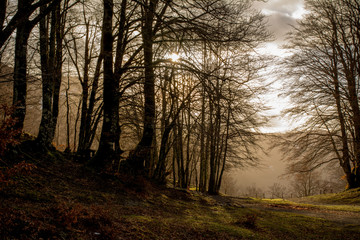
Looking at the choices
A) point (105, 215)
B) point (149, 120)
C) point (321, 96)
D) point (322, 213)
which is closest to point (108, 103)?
point (149, 120)

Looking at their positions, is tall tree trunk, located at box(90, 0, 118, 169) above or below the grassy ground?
above

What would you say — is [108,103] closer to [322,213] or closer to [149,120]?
[149,120]

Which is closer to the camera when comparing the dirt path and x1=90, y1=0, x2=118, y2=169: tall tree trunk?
x1=90, y1=0, x2=118, y2=169: tall tree trunk

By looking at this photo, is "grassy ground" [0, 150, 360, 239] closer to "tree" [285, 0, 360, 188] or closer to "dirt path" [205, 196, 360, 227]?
"dirt path" [205, 196, 360, 227]

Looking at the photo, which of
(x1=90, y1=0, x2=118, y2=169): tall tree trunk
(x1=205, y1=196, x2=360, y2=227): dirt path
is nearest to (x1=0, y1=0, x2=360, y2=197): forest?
(x1=90, y1=0, x2=118, y2=169): tall tree trunk

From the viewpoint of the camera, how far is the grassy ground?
297cm

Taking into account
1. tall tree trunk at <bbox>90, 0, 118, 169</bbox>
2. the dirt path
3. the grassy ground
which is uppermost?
tall tree trunk at <bbox>90, 0, 118, 169</bbox>

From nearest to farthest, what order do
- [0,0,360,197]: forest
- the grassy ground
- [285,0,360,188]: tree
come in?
the grassy ground < [0,0,360,197]: forest < [285,0,360,188]: tree

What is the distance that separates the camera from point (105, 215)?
3615mm

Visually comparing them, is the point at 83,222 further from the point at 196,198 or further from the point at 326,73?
the point at 326,73

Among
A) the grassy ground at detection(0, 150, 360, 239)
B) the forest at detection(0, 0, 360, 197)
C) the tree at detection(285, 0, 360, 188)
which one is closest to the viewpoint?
the grassy ground at detection(0, 150, 360, 239)

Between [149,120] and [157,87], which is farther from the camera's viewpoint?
[157,87]

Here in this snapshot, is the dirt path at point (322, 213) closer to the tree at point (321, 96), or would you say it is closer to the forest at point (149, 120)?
the forest at point (149, 120)

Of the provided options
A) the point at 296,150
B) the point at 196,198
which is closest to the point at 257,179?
the point at 296,150
